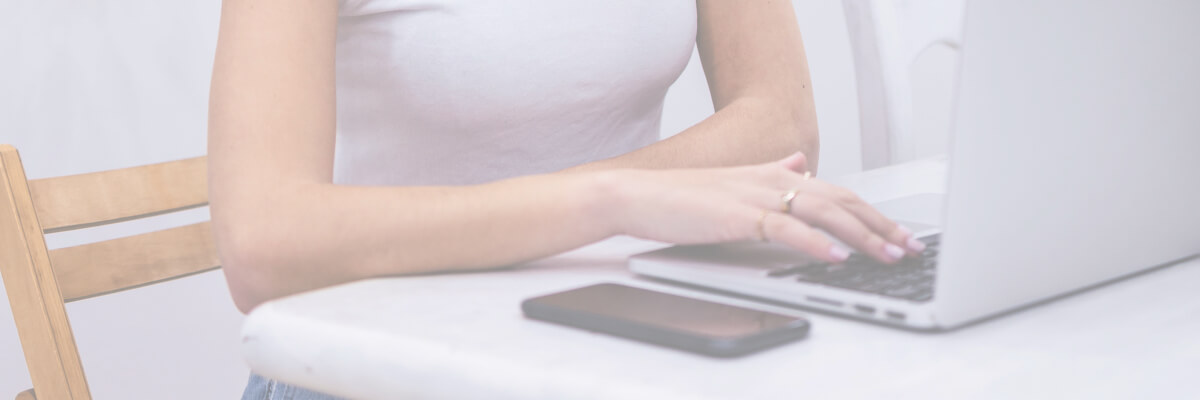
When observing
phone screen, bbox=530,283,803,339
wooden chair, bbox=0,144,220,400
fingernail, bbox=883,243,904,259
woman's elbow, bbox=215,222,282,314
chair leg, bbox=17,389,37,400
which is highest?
phone screen, bbox=530,283,803,339

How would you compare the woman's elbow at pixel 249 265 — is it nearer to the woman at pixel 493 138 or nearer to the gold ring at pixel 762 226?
the woman at pixel 493 138

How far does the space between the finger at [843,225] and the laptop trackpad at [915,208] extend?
135mm

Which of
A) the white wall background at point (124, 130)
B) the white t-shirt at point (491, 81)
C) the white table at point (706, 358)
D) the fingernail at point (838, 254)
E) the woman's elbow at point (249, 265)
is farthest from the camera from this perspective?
the white wall background at point (124, 130)

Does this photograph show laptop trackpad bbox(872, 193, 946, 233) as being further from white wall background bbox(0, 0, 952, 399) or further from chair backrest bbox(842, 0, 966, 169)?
white wall background bbox(0, 0, 952, 399)

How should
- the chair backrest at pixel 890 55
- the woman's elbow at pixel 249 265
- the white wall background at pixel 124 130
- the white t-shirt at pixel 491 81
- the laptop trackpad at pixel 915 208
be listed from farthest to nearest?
the white wall background at pixel 124 130 → the chair backrest at pixel 890 55 → the white t-shirt at pixel 491 81 → the laptop trackpad at pixel 915 208 → the woman's elbow at pixel 249 265

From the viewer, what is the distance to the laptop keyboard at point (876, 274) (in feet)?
1.51

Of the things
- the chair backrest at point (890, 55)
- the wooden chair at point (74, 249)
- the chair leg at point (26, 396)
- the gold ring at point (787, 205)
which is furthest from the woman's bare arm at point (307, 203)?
the chair backrest at point (890, 55)

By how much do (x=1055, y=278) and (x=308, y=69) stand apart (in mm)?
517

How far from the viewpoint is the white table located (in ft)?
1.20

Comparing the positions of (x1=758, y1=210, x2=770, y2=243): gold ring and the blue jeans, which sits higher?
(x1=758, y1=210, x2=770, y2=243): gold ring

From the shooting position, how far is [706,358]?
1.30ft

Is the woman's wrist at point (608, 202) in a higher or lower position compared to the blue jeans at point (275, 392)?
higher

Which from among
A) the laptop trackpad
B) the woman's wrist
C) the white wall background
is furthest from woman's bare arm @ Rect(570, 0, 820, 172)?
the white wall background

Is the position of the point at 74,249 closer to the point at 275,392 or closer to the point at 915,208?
the point at 275,392
